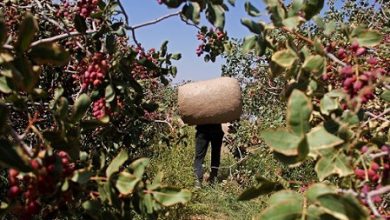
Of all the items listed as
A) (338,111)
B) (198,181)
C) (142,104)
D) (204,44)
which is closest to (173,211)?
(198,181)

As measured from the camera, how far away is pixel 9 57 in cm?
110

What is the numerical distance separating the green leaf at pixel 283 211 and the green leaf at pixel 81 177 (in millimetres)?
428

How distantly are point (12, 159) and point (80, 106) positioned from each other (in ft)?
1.12

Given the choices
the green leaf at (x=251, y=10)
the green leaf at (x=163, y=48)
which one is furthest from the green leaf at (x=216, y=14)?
the green leaf at (x=163, y=48)

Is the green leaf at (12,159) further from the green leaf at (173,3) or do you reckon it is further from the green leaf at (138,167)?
the green leaf at (173,3)

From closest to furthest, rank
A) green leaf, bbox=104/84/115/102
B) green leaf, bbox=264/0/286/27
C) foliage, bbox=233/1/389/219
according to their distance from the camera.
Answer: foliage, bbox=233/1/389/219 → green leaf, bbox=264/0/286/27 → green leaf, bbox=104/84/115/102

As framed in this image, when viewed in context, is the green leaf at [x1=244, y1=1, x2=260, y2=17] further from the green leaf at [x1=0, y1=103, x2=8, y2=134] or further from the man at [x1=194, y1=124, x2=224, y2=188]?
the man at [x1=194, y1=124, x2=224, y2=188]

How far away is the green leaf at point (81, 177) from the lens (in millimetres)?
1180

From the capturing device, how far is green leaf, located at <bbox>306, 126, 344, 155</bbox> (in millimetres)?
1065

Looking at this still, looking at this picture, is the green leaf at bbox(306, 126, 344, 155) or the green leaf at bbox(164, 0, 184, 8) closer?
the green leaf at bbox(306, 126, 344, 155)

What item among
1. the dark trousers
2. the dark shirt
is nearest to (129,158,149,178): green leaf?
→ the dark trousers

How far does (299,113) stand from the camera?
3.46ft

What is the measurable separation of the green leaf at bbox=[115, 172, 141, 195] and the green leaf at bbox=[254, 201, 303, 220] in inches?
13.6

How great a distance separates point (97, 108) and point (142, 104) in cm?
48
